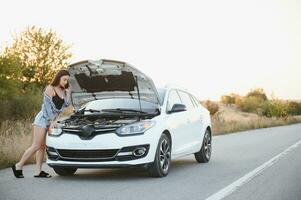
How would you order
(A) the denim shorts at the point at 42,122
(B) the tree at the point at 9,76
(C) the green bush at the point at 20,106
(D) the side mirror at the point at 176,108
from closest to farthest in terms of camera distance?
(A) the denim shorts at the point at 42,122, (D) the side mirror at the point at 176,108, (C) the green bush at the point at 20,106, (B) the tree at the point at 9,76

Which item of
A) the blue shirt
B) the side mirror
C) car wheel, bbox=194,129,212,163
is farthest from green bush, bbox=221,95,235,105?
the blue shirt

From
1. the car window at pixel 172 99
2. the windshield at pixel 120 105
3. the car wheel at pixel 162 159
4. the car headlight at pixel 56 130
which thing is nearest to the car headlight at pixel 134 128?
the car wheel at pixel 162 159

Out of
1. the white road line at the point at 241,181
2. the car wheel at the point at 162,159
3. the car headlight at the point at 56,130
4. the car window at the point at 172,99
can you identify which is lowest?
the white road line at the point at 241,181

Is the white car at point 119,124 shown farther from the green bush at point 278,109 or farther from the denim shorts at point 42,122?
the green bush at point 278,109

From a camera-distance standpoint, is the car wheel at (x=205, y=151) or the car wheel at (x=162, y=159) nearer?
the car wheel at (x=162, y=159)

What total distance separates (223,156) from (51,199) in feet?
24.9

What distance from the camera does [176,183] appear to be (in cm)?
924

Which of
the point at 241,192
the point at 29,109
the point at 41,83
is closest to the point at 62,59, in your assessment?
the point at 41,83

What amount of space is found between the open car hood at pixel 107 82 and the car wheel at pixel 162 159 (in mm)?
869

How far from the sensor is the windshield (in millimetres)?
10570

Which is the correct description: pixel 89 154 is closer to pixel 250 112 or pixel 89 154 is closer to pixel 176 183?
pixel 176 183

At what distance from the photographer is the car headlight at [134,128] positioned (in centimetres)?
936

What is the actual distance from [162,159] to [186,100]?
7.75 feet

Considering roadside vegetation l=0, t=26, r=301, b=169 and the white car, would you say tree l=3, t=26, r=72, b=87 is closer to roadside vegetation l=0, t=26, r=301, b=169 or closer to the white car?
roadside vegetation l=0, t=26, r=301, b=169
